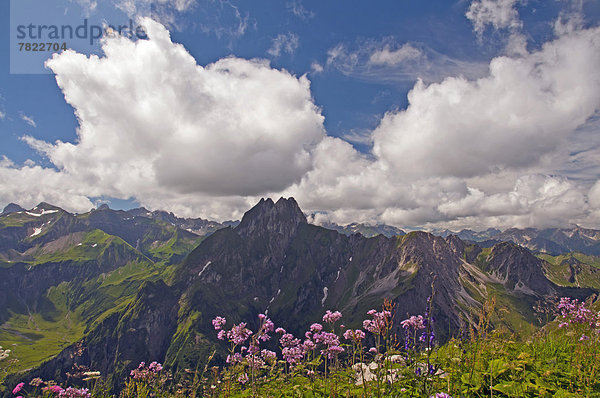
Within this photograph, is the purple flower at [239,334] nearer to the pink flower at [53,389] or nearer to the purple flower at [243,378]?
the purple flower at [243,378]

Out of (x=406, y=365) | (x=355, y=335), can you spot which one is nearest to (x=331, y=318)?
(x=355, y=335)

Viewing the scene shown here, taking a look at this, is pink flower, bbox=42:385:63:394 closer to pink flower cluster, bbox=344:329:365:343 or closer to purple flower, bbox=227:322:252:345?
purple flower, bbox=227:322:252:345

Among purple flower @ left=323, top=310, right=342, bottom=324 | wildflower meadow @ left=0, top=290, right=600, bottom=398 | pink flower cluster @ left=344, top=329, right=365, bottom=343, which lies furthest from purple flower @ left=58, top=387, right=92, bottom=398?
pink flower cluster @ left=344, top=329, right=365, bottom=343

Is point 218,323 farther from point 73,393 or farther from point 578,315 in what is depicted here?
point 578,315

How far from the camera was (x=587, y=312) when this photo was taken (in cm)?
1235

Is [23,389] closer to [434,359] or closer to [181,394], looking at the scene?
[181,394]

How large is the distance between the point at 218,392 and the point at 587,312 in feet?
48.8

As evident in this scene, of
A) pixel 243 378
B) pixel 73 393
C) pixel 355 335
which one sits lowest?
pixel 243 378

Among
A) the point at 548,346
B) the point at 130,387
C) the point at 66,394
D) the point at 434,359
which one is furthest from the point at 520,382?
the point at 66,394

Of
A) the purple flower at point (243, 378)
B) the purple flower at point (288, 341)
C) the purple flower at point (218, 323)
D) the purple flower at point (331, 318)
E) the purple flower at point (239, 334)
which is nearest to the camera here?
the purple flower at point (239, 334)

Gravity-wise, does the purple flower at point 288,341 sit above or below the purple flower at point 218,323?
below

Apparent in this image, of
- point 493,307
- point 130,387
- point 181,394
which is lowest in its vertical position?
point 181,394

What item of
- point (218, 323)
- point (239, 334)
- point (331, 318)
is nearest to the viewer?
point (239, 334)

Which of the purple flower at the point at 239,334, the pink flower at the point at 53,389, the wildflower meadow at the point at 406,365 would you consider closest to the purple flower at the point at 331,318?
the wildflower meadow at the point at 406,365
